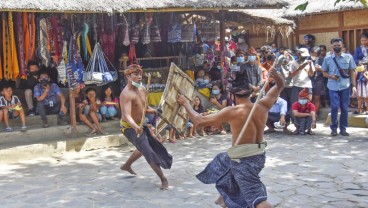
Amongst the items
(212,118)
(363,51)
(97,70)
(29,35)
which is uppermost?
(29,35)

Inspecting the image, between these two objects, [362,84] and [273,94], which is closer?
[273,94]

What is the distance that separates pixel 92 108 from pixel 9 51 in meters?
2.06

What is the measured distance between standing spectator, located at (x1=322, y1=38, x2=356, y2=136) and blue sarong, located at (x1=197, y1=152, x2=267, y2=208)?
6.06 m

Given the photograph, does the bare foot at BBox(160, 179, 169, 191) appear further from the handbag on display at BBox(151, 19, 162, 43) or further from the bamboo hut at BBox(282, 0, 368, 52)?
the bamboo hut at BBox(282, 0, 368, 52)

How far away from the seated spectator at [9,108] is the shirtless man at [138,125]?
382 centimetres

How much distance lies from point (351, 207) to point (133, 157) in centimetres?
318

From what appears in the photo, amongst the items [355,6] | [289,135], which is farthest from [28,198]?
[355,6]

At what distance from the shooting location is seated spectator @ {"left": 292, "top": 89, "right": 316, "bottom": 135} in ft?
37.9

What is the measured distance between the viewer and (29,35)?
10789mm

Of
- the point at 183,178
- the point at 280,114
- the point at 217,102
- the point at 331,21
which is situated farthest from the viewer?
the point at 331,21

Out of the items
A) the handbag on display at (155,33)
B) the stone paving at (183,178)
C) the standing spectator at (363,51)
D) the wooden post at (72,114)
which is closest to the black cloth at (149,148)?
the stone paving at (183,178)

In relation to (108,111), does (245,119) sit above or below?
above

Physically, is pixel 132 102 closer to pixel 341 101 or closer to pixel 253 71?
pixel 253 71

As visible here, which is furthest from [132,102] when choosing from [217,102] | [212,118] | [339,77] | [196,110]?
[339,77]
